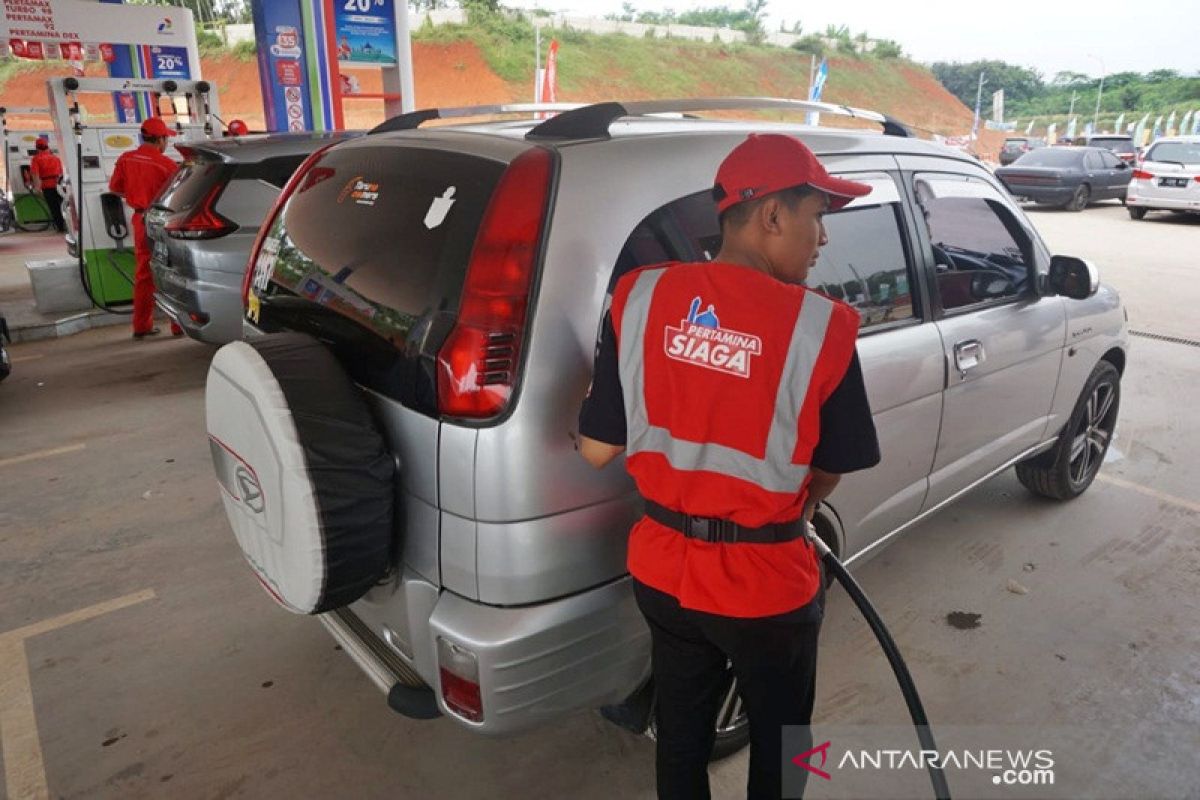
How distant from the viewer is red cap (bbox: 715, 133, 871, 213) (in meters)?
1.58

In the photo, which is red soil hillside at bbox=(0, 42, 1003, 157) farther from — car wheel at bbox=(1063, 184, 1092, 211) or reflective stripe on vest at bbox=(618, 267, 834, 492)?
reflective stripe on vest at bbox=(618, 267, 834, 492)

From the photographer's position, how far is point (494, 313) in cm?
174

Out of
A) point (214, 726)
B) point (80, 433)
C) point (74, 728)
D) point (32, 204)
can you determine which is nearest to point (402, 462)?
point (214, 726)

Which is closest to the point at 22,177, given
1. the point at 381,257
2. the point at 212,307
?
the point at 212,307

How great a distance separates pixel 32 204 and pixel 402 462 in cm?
1879

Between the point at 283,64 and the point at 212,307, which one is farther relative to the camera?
the point at 283,64

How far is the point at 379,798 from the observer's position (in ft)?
7.61

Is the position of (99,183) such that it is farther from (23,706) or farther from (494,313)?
(494,313)

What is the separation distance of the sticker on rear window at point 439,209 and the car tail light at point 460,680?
954mm

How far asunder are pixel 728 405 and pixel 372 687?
1.88 meters

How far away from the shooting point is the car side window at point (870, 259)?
241 centimetres

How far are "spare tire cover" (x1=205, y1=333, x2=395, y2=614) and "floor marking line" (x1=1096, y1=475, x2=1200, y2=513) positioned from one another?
13.8 ft

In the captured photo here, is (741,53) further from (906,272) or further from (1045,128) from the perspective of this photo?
(906,272)

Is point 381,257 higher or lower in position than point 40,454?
higher
